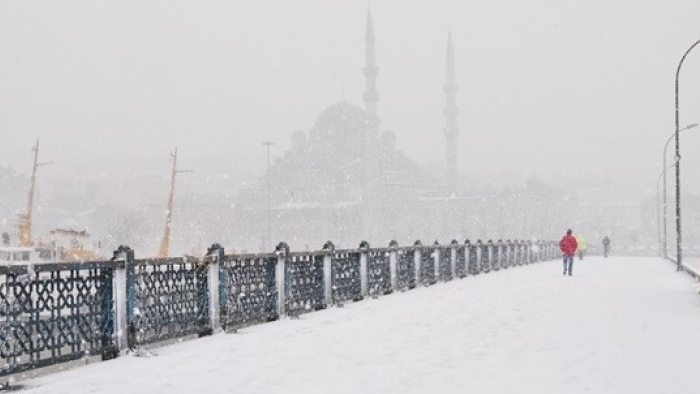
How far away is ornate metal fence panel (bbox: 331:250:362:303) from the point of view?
17.3m

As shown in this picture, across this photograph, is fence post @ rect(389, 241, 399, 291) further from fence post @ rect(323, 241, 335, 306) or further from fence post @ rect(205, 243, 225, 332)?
fence post @ rect(205, 243, 225, 332)

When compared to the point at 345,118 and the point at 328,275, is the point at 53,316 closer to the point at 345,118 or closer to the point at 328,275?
the point at 328,275

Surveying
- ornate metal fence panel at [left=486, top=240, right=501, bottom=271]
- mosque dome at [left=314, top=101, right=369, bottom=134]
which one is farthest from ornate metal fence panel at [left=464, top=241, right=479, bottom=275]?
mosque dome at [left=314, top=101, right=369, bottom=134]

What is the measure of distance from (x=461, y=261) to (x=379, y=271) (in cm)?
1005

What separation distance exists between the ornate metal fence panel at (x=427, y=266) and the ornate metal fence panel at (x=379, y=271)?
3.18 meters

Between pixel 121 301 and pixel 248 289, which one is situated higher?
pixel 121 301

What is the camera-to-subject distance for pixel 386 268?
2111 centimetres

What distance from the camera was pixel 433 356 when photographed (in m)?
9.10

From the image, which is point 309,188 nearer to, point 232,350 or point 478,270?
point 478,270

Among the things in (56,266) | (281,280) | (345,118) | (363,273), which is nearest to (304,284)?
(281,280)

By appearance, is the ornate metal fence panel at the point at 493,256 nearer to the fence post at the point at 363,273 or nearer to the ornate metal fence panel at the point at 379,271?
the ornate metal fence panel at the point at 379,271

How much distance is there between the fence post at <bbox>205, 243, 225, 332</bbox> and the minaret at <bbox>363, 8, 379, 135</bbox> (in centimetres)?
13116

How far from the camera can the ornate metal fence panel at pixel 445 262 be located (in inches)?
1044

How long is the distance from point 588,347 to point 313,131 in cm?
16935
